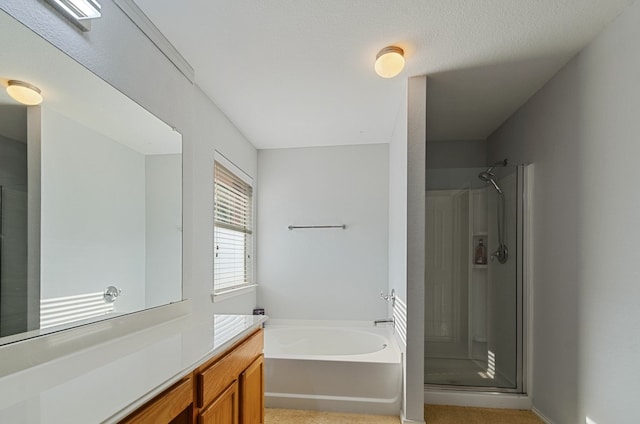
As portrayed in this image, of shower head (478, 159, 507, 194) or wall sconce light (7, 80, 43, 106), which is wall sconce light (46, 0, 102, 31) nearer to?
wall sconce light (7, 80, 43, 106)

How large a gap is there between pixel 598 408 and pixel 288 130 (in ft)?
9.60

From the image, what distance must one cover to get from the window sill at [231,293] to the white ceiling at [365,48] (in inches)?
57.4

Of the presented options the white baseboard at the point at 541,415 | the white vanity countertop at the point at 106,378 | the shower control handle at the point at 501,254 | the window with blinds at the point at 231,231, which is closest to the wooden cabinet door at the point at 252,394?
the white vanity countertop at the point at 106,378

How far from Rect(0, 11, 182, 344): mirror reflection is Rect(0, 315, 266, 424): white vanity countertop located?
0.14 metres

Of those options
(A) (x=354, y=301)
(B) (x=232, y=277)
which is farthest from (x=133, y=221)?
(A) (x=354, y=301)

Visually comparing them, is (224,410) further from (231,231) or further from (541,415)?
(541,415)

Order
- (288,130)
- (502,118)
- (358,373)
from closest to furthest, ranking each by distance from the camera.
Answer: (358,373)
(502,118)
(288,130)

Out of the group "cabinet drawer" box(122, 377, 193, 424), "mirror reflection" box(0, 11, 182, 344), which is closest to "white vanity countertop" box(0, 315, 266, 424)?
"cabinet drawer" box(122, 377, 193, 424)

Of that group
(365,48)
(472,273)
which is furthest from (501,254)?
(365,48)

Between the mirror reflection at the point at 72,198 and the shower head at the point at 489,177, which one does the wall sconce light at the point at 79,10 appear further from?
the shower head at the point at 489,177

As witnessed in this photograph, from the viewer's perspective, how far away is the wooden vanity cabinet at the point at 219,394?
3.27 ft

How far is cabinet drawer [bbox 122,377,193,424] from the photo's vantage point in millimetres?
881

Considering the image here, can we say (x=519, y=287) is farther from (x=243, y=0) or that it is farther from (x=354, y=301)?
(x=243, y=0)

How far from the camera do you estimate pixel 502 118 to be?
3.01m
